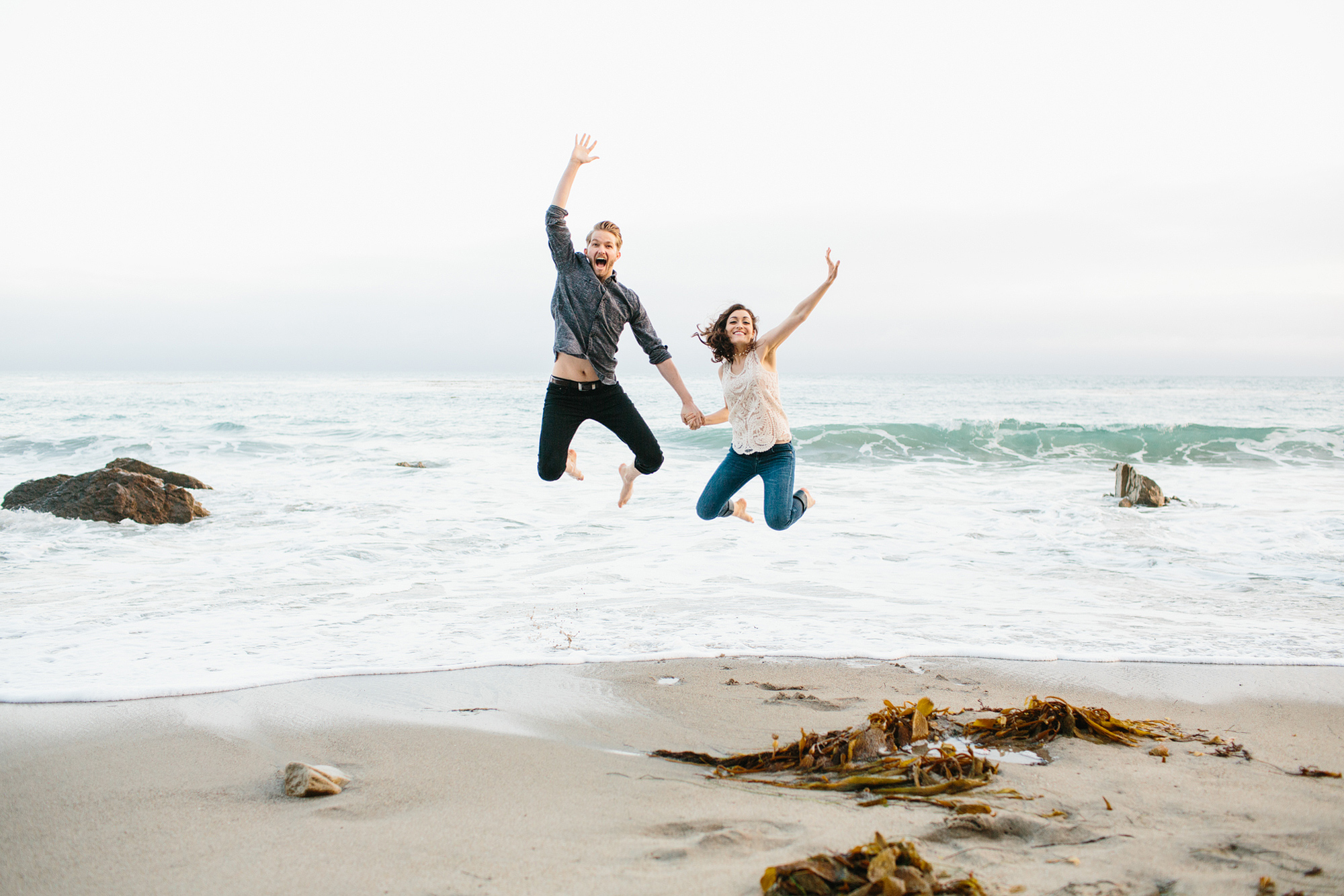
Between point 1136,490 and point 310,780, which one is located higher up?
point 1136,490

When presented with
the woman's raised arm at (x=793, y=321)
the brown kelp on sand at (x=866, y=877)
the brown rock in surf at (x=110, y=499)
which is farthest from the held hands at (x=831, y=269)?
the brown rock in surf at (x=110, y=499)

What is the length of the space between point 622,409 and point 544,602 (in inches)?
84.4

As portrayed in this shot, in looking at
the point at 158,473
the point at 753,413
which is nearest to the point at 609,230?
the point at 753,413

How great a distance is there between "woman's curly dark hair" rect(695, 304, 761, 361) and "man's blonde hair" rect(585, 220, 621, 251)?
897 millimetres

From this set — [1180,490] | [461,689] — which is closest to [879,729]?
[461,689]

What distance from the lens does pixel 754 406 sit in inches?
244

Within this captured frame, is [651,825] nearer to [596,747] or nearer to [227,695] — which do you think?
[596,747]

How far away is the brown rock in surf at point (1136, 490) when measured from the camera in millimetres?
12734

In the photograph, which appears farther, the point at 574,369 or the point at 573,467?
the point at 573,467

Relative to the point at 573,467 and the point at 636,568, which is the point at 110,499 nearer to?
the point at 636,568

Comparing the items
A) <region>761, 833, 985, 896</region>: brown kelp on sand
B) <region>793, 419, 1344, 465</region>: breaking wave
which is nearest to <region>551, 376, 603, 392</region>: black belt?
<region>761, 833, 985, 896</region>: brown kelp on sand

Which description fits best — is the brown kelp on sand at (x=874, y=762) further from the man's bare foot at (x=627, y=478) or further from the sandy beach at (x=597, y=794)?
the man's bare foot at (x=627, y=478)

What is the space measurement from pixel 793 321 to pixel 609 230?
4.55 feet

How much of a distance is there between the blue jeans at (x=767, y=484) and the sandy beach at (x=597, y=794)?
4.32ft
